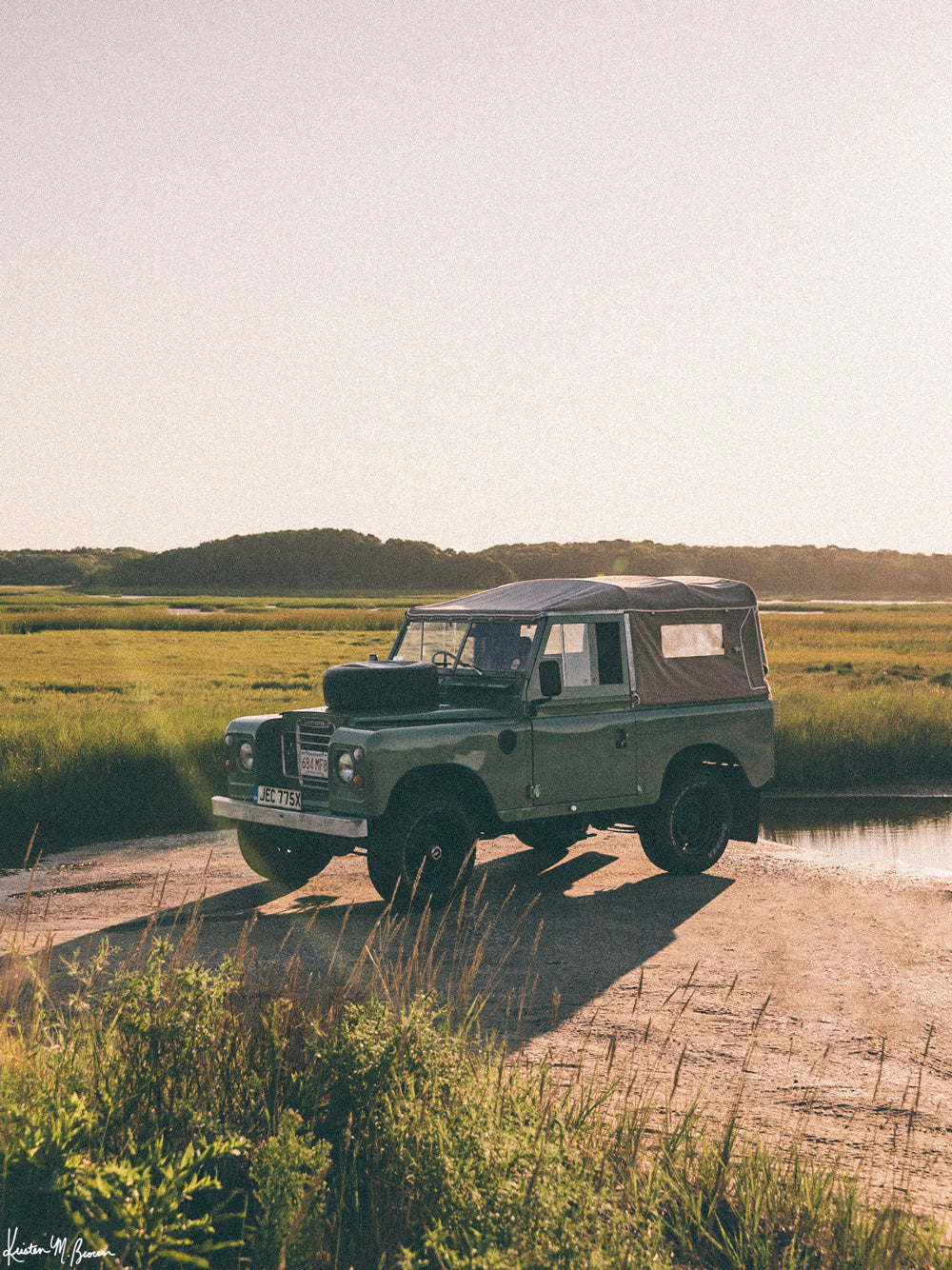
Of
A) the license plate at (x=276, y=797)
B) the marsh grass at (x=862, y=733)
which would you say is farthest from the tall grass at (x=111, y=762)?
the marsh grass at (x=862, y=733)

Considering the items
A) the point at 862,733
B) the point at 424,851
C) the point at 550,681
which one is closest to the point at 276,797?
the point at 424,851

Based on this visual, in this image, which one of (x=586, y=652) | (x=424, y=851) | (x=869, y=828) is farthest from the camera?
(x=869, y=828)

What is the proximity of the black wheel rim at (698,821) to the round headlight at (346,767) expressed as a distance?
11.7ft

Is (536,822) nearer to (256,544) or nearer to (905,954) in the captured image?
(905,954)

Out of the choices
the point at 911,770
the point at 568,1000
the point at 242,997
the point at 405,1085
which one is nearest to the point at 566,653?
the point at 568,1000

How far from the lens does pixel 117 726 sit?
16953 mm

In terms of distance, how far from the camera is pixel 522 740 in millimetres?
9406

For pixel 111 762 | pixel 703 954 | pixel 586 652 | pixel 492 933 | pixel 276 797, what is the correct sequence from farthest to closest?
pixel 111 762 < pixel 586 652 < pixel 276 797 < pixel 492 933 < pixel 703 954

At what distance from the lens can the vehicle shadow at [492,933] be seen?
23.8ft

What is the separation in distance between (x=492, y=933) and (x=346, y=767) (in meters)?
1.68

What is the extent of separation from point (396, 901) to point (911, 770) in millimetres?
13215

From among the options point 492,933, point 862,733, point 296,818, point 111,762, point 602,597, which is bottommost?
point 862,733

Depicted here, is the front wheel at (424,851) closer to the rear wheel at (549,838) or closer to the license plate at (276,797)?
the license plate at (276,797)
